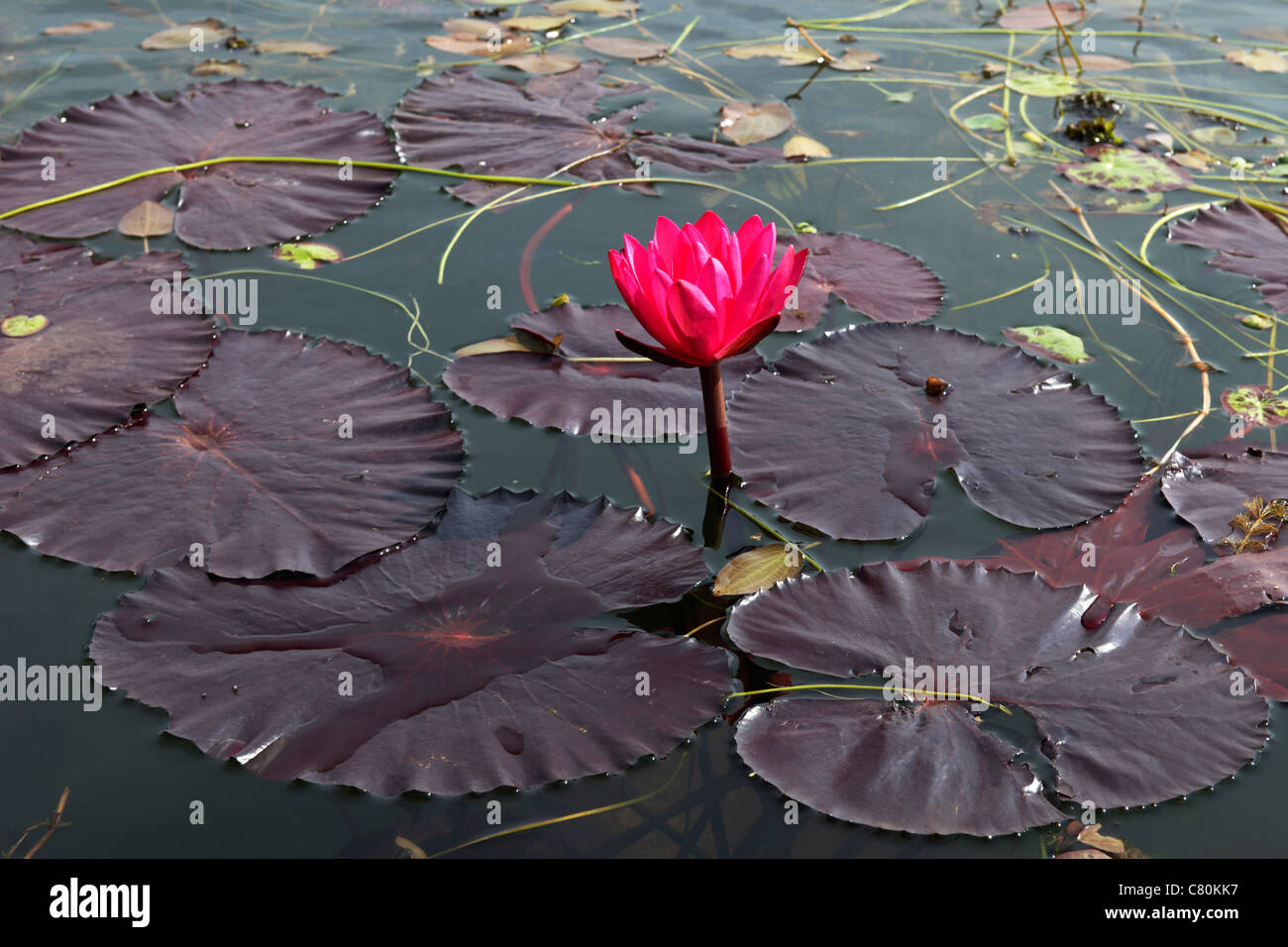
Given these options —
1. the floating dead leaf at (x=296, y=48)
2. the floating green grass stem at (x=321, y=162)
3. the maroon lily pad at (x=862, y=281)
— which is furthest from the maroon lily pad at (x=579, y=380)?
the floating dead leaf at (x=296, y=48)

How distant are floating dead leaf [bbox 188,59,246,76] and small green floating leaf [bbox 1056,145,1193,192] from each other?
3.36 metres

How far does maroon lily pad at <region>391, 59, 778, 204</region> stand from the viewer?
370 cm

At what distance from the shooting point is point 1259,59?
4.62m

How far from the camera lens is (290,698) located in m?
1.88

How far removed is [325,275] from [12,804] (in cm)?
183

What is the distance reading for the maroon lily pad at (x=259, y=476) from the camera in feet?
7.18

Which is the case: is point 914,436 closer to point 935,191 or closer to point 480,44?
point 935,191

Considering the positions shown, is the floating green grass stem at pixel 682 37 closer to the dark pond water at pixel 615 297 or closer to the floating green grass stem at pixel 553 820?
the dark pond water at pixel 615 297

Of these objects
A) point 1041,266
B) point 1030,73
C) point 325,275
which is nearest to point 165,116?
point 325,275

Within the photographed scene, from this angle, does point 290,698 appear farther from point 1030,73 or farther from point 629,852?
point 1030,73

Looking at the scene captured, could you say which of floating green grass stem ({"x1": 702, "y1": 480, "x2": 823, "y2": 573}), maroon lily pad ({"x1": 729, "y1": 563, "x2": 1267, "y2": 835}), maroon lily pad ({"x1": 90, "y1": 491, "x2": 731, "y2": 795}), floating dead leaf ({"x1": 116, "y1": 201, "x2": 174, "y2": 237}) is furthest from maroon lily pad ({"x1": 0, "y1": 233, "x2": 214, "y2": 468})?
maroon lily pad ({"x1": 729, "y1": 563, "x2": 1267, "y2": 835})

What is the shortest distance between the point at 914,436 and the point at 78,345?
2165mm

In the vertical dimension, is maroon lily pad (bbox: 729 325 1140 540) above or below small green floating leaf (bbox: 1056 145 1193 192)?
below

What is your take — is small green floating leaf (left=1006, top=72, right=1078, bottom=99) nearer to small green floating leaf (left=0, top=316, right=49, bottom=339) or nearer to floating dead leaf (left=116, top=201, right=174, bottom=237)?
floating dead leaf (left=116, top=201, right=174, bottom=237)
